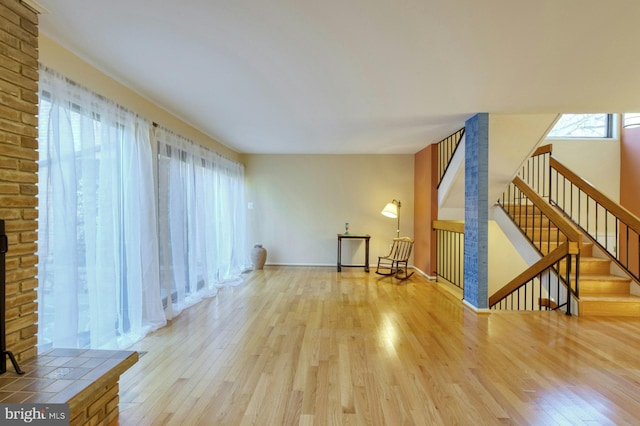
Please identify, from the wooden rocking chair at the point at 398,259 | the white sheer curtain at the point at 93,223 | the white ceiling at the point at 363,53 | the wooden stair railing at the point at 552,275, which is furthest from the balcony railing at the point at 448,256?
the white sheer curtain at the point at 93,223

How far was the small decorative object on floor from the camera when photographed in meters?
6.64

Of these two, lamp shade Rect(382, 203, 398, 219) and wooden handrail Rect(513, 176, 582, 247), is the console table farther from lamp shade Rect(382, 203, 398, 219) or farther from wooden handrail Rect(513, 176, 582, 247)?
wooden handrail Rect(513, 176, 582, 247)

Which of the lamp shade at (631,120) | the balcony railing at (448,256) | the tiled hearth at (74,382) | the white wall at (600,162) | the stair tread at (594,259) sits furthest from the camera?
the white wall at (600,162)

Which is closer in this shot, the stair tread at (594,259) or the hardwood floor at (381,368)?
the hardwood floor at (381,368)

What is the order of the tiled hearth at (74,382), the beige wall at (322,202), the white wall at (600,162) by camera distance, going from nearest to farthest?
1. the tiled hearth at (74,382)
2. the white wall at (600,162)
3. the beige wall at (322,202)

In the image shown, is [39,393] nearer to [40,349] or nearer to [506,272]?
[40,349]

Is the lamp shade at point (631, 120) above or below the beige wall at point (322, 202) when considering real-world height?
above

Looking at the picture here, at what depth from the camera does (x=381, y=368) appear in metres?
2.47

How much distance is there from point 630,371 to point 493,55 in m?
2.68

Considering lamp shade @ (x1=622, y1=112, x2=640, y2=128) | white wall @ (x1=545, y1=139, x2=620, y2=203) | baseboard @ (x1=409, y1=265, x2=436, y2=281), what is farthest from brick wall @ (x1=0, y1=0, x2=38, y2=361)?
lamp shade @ (x1=622, y1=112, x2=640, y2=128)

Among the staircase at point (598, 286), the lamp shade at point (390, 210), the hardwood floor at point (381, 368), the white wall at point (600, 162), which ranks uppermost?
the white wall at point (600, 162)

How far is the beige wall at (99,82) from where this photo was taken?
2.28 meters

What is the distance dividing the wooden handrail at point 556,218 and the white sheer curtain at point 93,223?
4.89 meters

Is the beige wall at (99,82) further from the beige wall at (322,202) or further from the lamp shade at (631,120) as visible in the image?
the lamp shade at (631,120)
